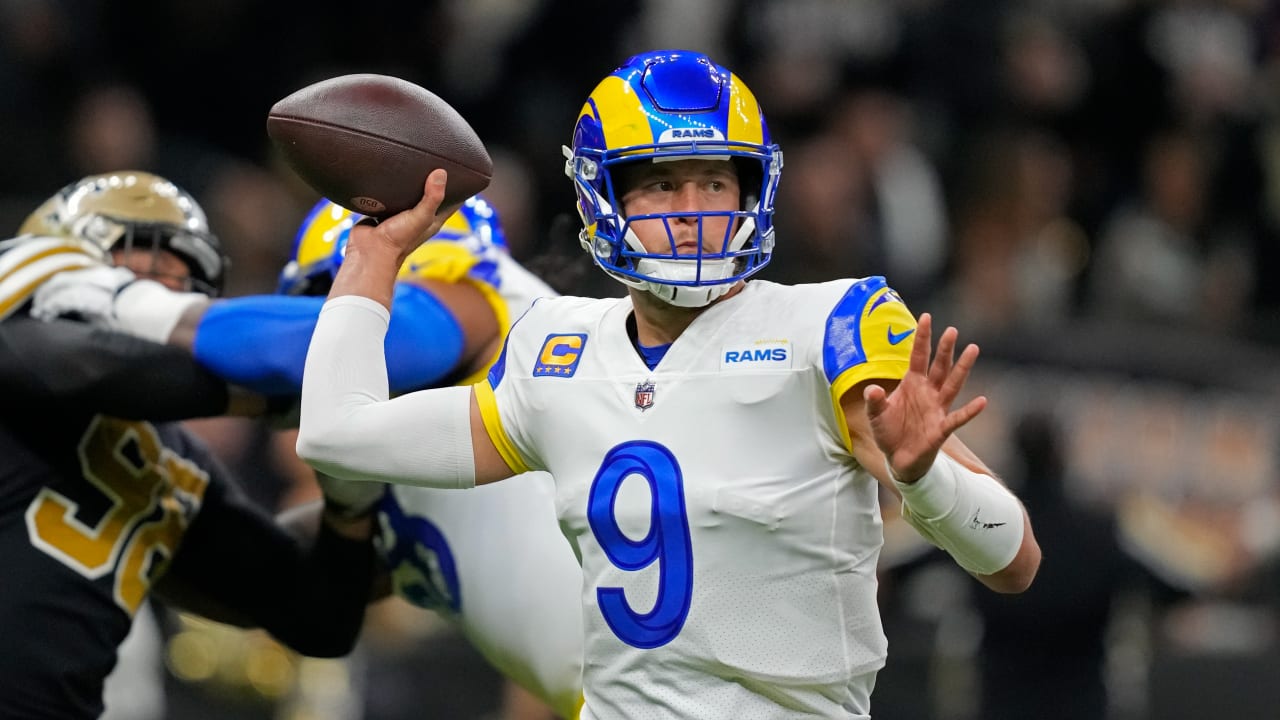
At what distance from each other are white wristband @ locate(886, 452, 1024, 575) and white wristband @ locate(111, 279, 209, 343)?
71.7 inches

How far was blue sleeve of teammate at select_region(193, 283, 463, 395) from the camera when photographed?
3.81 metres

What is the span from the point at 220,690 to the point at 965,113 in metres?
4.93

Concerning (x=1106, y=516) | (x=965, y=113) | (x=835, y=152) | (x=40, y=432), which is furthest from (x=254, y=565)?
(x=965, y=113)

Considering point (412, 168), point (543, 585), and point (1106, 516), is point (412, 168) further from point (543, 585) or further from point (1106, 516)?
point (1106, 516)

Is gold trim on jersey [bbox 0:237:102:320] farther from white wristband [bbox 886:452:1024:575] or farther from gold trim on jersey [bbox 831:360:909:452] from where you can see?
white wristband [bbox 886:452:1024:575]

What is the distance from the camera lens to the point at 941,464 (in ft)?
9.09

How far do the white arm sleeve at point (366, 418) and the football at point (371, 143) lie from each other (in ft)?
0.70

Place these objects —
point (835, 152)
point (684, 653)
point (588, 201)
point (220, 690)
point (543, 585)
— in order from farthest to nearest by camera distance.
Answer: point (835, 152), point (220, 690), point (543, 585), point (588, 201), point (684, 653)

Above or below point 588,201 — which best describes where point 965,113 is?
below

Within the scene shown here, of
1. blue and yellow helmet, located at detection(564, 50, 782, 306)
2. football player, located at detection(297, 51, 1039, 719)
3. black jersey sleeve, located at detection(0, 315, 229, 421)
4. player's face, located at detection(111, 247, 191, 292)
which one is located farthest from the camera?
player's face, located at detection(111, 247, 191, 292)

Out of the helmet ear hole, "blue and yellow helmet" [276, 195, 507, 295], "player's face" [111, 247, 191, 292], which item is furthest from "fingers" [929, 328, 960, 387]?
"player's face" [111, 247, 191, 292]

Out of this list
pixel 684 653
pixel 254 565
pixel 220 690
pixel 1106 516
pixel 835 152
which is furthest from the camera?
pixel 835 152

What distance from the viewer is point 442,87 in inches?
356

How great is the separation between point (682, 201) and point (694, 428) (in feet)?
1.31
